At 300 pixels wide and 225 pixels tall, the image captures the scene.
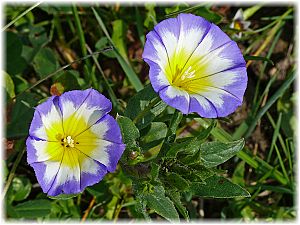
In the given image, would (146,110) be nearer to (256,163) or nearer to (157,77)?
(157,77)

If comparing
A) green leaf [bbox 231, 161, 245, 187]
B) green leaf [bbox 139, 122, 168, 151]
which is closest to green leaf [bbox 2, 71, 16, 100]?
green leaf [bbox 139, 122, 168, 151]

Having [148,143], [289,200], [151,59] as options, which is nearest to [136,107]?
[148,143]

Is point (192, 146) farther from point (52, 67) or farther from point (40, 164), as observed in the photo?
point (52, 67)

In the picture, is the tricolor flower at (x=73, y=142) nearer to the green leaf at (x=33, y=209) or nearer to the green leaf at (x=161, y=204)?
the green leaf at (x=161, y=204)

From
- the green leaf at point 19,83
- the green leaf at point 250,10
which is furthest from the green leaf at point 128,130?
the green leaf at point 250,10

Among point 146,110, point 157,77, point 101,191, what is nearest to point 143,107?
point 146,110

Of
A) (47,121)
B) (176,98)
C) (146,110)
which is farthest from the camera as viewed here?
(146,110)
